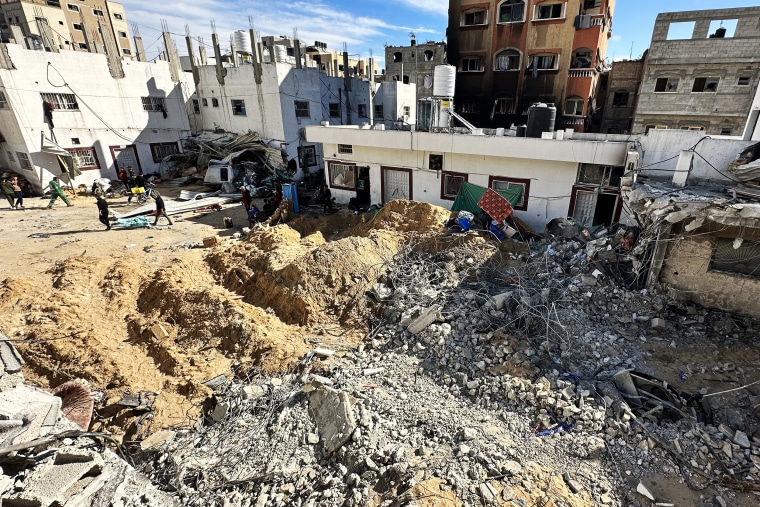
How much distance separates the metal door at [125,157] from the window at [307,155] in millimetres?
10292

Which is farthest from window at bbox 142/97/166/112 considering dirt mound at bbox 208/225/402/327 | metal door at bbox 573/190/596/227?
metal door at bbox 573/190/596/227

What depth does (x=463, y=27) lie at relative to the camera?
26344 mm

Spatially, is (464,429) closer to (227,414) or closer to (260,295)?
(227,414)

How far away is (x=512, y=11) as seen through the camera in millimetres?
24703

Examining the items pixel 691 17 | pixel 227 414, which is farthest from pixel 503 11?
pixel 227 414

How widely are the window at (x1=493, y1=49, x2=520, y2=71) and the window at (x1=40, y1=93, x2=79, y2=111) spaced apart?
25.9m

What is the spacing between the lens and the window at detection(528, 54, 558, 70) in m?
24.6

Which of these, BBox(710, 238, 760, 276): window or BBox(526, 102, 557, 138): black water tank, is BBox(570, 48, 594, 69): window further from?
BBox(710, 238, 760, 276): window

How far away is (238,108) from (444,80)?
1574cm

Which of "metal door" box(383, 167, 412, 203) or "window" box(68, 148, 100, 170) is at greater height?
"window" box(68, 148, 100, 170)

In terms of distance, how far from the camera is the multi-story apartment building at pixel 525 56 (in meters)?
23.5

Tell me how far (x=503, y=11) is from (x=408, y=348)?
25775 millimetres

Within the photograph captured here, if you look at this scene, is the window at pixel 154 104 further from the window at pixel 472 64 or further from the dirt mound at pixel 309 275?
the window at pixel 472 64

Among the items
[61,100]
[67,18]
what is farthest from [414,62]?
[67,18]
